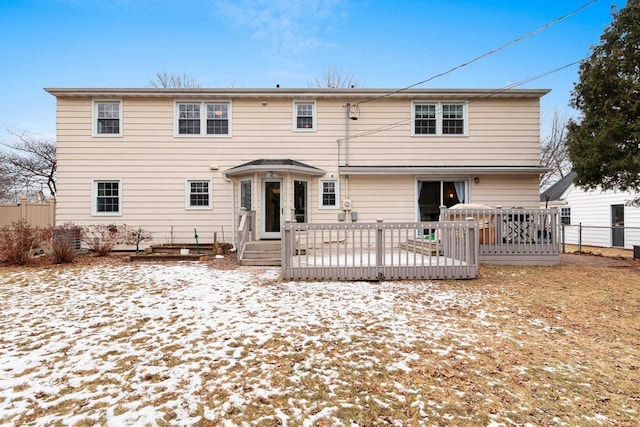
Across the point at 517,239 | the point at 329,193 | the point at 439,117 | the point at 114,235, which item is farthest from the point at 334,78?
the point at 517,239

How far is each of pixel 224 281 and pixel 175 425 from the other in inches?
170

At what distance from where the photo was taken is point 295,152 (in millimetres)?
11031

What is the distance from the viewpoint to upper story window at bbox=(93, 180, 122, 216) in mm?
10766

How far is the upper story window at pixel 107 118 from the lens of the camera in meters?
10.8

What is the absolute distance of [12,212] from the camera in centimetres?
1088

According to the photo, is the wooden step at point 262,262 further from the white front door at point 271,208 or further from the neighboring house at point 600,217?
the neighboring house at point 600,217

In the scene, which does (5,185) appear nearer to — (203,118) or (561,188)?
(203,118)

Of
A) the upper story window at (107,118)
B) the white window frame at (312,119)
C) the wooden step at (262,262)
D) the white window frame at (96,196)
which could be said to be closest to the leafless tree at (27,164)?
the upper story window at (107,118)

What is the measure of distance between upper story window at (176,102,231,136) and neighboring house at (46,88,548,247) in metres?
0.04

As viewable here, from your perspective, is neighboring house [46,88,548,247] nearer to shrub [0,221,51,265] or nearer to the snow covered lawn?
shrub [0,221,51,265]

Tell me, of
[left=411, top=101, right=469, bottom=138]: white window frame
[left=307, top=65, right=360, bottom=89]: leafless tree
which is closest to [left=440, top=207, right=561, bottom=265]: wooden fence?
[left=411, top=101, right=469, bottom=138]: white window frame

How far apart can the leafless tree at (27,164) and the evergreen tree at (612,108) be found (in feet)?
93.8

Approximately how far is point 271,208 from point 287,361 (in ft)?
25.1

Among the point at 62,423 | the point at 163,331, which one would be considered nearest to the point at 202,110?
the point at 163,331
